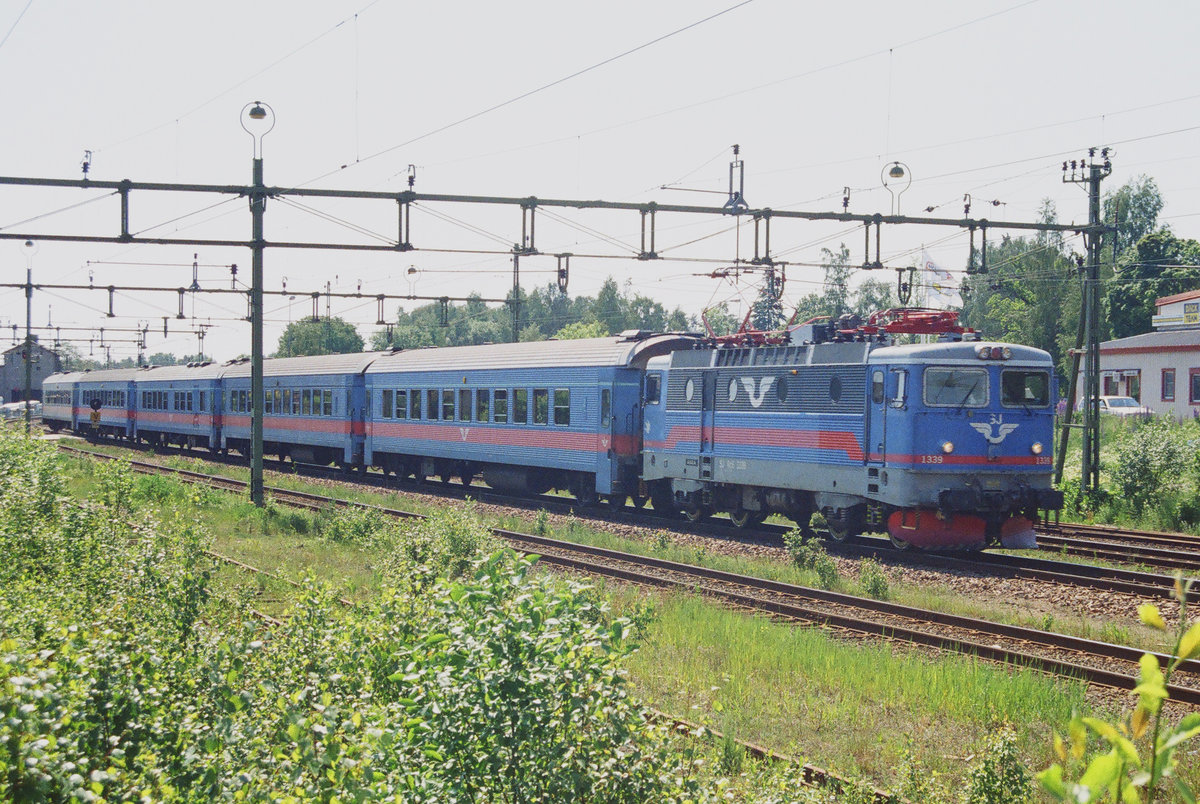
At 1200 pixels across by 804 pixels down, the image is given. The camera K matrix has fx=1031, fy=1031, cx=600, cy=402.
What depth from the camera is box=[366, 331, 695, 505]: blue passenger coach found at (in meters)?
23.0

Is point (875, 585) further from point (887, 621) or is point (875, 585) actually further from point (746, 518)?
point (746, 518)

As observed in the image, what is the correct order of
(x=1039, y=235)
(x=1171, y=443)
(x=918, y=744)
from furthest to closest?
(x=1039, y=235)
(x=1171, y=443)
(x=918, y=744)

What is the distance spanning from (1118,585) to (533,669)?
12.2 meters

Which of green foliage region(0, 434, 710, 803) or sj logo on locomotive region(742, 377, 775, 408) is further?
sj logo on locomotive region(742, 377, 775, 408)

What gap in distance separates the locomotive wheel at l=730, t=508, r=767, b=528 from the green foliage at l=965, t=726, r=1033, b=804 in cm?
1466

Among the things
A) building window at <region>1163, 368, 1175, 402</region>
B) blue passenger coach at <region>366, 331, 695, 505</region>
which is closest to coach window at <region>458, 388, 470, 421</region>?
blue passenger coach at <region>366, 331, 695, 505</region>

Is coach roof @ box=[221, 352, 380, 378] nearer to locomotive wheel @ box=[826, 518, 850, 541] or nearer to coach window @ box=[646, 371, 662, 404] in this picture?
coach window @ box=[646, 371, 662, 404]

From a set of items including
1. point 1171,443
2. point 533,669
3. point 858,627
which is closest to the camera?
point 533,669

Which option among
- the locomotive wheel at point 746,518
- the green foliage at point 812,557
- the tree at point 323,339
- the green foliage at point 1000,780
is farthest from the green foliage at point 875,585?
the tree at point 323,339

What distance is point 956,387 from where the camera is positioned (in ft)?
54.4

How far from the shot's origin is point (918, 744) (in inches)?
304

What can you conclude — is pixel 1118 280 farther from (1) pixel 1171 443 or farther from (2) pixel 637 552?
(2) pixel 637 552

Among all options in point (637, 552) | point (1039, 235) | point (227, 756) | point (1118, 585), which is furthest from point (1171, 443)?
point (1039, 235)

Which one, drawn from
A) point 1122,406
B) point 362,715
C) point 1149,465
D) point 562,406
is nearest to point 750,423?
point 562,406
